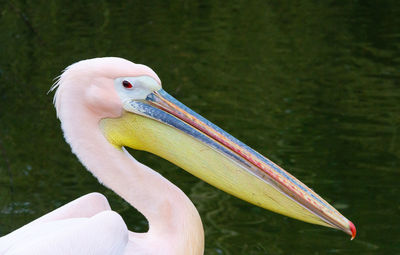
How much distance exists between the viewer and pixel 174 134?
3.07 meters

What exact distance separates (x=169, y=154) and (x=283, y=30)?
10.0 meters

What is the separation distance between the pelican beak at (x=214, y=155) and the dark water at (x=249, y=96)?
1.23m

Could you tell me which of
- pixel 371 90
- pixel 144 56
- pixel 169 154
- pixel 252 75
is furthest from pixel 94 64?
pixel 144 56

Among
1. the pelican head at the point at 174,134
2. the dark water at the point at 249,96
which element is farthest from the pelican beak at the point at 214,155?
the dark water at the point at 249,96

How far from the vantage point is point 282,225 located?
558 centimetres

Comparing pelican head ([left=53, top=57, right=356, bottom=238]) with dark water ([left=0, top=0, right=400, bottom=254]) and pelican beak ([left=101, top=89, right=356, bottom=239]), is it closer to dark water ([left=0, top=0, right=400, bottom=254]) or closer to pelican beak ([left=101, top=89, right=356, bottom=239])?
pelican beak ([left=101, top=89, right=356, bottom=239])

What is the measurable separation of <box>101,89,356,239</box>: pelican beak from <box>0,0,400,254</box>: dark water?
123 cm

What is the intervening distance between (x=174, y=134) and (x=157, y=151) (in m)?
0.12

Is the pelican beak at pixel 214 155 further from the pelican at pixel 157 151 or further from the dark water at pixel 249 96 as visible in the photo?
the dark water at pixel 249 96

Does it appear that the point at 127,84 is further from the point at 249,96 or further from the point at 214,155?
the point at 249,96

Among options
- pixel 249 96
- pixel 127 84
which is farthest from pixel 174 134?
pixel 249 96

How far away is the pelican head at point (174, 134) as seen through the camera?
9.80 feet

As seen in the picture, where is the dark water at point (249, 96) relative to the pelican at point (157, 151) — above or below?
below

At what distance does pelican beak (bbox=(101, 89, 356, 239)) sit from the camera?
2971 mm
